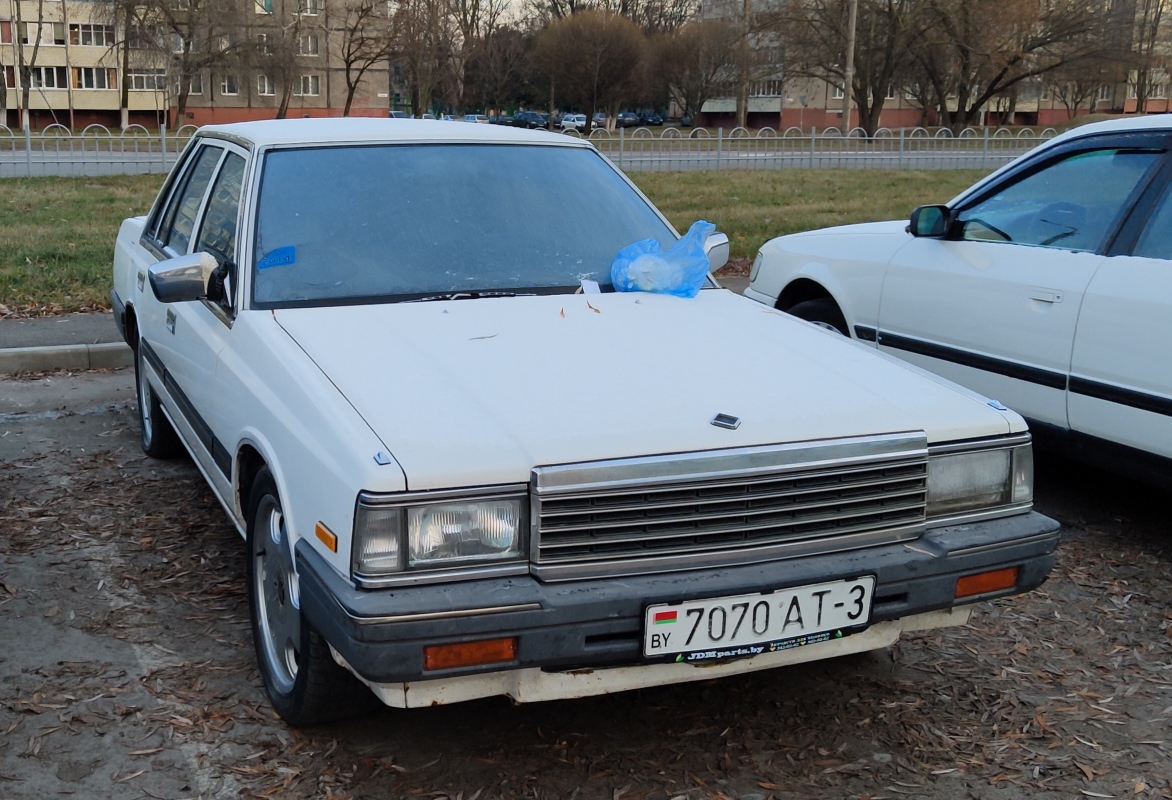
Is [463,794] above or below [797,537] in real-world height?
below

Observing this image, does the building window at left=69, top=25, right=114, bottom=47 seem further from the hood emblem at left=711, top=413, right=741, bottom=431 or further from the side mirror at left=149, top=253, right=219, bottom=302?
the hood emblem at left=711, top=413, right=741, bottom=431

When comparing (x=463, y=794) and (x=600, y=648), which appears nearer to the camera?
(x=600, y=648)

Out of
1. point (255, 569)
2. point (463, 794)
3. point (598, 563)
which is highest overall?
point (598, 563)

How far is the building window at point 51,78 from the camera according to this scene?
63156 millimetres

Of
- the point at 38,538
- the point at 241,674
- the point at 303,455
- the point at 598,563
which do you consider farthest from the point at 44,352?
the point at 598,563

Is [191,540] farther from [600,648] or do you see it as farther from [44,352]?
[44,352]

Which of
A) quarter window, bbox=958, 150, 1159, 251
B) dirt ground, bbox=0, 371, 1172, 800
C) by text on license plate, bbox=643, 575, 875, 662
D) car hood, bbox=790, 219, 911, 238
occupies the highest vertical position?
quarter window, bbox=958, 150, 1159, 251

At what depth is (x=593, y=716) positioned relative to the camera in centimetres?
337

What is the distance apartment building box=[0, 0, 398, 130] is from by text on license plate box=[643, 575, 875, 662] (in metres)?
52.2

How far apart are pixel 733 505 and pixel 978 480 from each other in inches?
31.1

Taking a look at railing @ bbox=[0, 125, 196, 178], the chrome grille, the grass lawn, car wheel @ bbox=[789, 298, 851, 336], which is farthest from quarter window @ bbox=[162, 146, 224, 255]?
railing @ bbox=[0, 125, 196, 178]

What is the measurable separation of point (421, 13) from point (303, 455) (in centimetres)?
4612

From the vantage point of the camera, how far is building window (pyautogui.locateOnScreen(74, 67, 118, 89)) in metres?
64.9

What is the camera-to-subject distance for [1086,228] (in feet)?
16.3
